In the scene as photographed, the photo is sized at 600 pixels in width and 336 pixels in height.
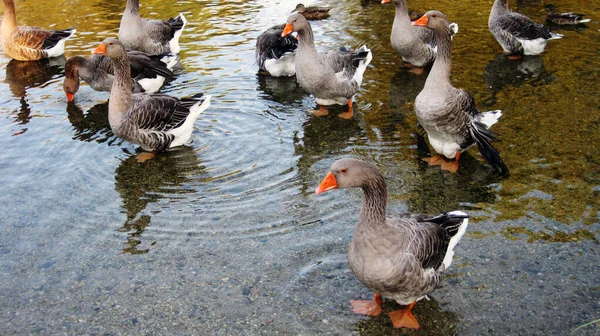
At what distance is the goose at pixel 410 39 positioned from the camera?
34.6 ft

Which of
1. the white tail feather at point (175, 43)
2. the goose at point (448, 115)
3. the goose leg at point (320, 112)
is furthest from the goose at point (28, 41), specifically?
the goose at point (448, 115)

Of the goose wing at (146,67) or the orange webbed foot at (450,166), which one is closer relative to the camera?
→ the orange webbed foot at (450,166)

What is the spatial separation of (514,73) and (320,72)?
397cm

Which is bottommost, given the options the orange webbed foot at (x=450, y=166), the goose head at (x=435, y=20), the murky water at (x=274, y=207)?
the orange webbed foot at (x=450, y=166)

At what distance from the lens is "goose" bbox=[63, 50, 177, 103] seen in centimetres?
970

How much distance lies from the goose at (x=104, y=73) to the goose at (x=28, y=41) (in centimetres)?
243

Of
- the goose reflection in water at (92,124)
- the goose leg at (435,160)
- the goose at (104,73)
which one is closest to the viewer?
the goose leg at (435,160)

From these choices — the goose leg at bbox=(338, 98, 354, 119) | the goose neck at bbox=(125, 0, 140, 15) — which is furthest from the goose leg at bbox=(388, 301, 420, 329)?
the goose neck at bbox=(125, 0, 140, 15)

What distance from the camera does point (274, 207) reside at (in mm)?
6508

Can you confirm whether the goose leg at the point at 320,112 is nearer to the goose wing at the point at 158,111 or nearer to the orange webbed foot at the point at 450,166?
the goose wing at the point at 158,111

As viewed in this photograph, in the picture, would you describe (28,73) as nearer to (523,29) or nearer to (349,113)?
(349,113)

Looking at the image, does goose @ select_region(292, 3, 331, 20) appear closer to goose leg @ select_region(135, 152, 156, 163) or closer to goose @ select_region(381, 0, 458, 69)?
goose @ select_region(381, 0, 458, 69)

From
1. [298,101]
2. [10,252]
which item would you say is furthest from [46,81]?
[10,252]

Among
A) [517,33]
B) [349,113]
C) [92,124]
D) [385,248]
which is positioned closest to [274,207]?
[385,248]
